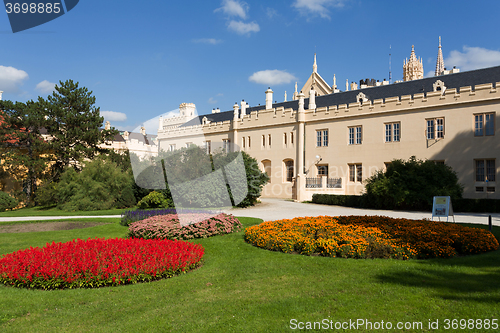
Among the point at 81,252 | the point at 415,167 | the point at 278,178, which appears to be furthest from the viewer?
the point at 278,178

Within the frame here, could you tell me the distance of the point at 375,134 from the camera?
3081 centimetres

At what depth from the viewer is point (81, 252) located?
7.92m

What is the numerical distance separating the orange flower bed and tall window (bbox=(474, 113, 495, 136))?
779 inches

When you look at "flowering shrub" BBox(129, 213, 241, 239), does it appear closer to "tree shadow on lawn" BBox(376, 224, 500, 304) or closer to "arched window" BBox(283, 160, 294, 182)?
"tree shadow on lawn" BBox(376, 224, 500, 304)

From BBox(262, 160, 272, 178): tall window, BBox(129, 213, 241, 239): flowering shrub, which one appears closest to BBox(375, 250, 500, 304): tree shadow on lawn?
BBox(129, 213, 241, 239): flowering shrub

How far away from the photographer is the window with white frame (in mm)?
31859

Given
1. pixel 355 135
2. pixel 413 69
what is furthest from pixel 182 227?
pixel 413 69

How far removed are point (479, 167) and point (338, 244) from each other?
→ 914 inches

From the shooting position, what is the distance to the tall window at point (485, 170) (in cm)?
2584

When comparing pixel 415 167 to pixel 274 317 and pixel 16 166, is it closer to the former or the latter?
pixel 274 317

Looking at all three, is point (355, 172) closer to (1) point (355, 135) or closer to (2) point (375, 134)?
(1) point (355, 135)

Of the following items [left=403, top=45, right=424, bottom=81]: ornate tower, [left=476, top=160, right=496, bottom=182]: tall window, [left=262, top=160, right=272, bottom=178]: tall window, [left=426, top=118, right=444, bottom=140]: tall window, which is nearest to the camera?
[left=476, top=160, right=496, bottom=182]: tall window

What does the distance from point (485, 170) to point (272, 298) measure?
87.9 feet

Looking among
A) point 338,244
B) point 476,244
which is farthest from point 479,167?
point 338,244
